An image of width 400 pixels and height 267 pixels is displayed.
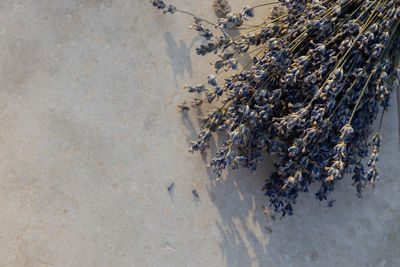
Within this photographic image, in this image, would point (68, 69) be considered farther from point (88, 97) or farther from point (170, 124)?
point (170, 124)

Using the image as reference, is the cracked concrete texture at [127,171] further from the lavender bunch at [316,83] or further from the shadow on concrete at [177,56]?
the lavender bunch at [316,83]

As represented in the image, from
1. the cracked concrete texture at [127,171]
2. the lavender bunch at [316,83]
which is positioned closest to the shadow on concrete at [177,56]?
the cracked concrete texture at [127,171]

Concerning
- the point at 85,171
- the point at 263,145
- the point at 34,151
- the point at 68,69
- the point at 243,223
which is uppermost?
the point at 68,69

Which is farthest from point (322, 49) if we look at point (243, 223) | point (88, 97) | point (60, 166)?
point (60, 166)

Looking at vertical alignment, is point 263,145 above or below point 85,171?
below

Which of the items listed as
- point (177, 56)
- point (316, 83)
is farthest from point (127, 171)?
point (316, 83)

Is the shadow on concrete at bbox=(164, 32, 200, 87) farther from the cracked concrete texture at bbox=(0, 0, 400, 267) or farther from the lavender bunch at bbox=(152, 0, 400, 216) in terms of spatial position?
the lavender bunch at bbox=(152, 0, 400, 216)

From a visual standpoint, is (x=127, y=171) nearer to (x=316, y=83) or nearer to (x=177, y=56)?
(x=177, y=56)
